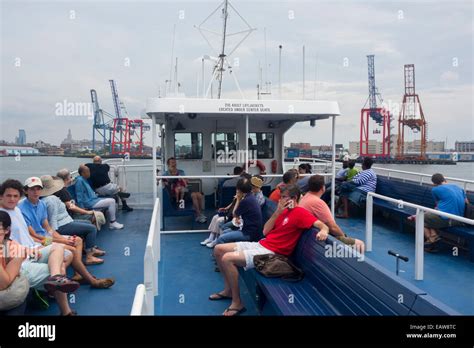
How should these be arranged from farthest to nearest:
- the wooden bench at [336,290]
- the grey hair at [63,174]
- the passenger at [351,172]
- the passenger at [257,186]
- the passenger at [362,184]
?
the passenger at [351,172] → the passenger at [362,184] → the grey hair at [63,174] → the passenger at [257,186] → the wooden bench at [336,290]

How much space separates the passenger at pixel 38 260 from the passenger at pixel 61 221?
853 millimetres

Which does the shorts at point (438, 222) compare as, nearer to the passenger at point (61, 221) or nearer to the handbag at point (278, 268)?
the handbag at point (278, 268)

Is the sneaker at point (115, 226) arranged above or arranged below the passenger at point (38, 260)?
below

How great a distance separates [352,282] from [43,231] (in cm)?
347

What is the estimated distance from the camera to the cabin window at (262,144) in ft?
30.5

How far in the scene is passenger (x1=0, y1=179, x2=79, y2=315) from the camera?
3.58 m

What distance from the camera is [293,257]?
14.0 ft

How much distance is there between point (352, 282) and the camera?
9.75ft

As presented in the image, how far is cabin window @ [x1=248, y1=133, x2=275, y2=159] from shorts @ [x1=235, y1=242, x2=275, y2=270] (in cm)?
513

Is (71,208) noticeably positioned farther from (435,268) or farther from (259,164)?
(435,268)

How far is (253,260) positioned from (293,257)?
0.48 meters

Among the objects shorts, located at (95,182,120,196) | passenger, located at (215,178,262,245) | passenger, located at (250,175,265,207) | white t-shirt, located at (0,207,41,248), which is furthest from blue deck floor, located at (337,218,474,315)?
shorts, located at (95,182,120,196)

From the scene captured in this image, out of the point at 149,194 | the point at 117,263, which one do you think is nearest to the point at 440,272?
the point at 117,263

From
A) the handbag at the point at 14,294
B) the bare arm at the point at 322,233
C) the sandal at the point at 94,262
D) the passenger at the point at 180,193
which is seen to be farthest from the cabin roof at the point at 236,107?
the handbag at the point at 14,294
